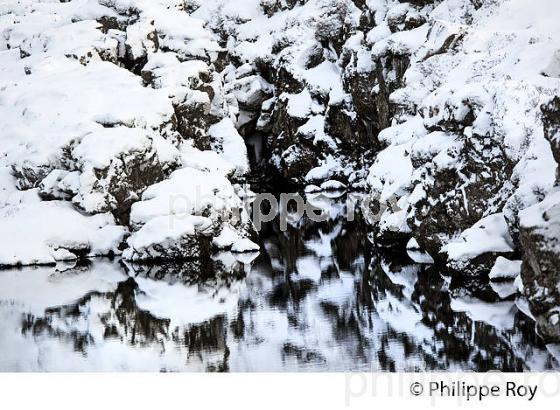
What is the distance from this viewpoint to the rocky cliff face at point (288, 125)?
16.5 meters

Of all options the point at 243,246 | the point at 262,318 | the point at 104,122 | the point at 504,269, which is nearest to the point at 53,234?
the point at 104,122

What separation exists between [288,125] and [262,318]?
27.6 metres

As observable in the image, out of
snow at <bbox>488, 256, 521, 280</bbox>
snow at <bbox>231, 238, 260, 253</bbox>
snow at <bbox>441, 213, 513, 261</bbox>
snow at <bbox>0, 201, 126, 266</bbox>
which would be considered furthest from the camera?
snow at <bbox>231, 238, 260, 253</bbox>

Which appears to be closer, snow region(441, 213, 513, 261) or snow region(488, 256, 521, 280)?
snow region(488, 256, 521, 280)

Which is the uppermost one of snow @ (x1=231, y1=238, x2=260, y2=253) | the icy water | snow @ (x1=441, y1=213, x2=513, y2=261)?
snow @ (x1=231, y1=238, x2=260, y2=253)

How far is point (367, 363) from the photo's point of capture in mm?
11234

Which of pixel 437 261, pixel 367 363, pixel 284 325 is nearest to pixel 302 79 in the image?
pixel 437 261

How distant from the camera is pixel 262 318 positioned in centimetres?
1491

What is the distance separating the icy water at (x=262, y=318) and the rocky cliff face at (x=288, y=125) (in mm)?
1061

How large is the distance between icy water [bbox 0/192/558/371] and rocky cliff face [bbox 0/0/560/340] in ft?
3.48

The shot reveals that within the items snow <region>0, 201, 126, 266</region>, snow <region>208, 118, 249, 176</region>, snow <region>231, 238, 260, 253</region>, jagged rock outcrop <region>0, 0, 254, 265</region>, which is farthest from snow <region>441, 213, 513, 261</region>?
snow <region>208, 118, 249, 176</region>

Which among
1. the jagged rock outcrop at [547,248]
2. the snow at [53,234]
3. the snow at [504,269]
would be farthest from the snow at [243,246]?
the jagged rock outcrop at [547,248]

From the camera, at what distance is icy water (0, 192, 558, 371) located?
11703mm

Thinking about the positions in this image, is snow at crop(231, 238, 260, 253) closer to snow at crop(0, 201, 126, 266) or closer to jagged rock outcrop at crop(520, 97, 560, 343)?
snow at crop(0, 201, 126, 266)
